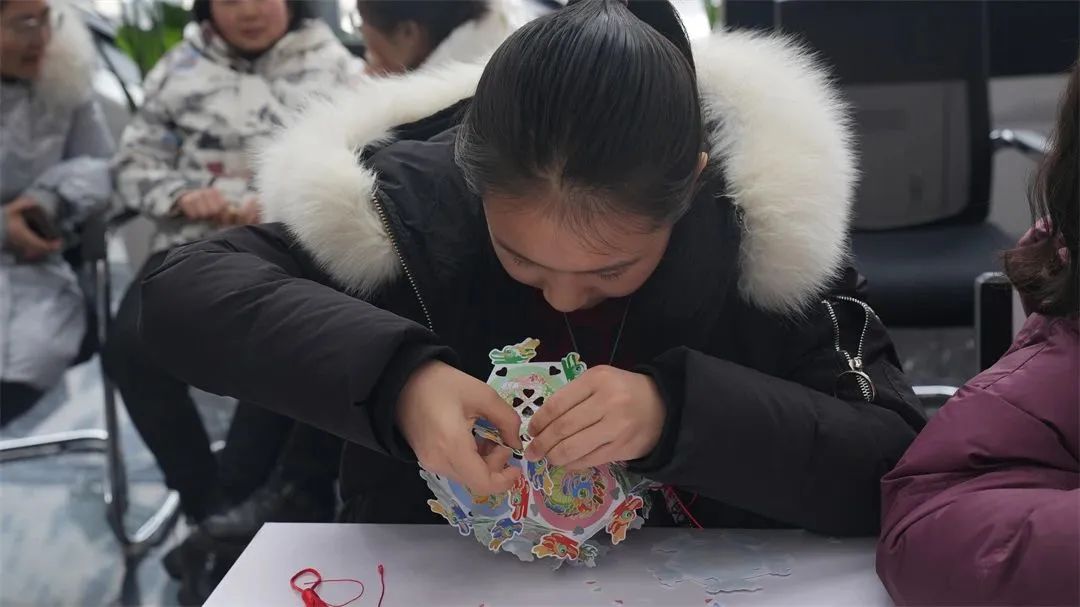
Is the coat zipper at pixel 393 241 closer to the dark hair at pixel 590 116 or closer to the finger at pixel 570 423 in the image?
the dark hair at pixel 590 116

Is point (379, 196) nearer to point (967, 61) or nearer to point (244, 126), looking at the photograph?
point (244, 126)

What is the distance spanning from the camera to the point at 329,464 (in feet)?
6.03

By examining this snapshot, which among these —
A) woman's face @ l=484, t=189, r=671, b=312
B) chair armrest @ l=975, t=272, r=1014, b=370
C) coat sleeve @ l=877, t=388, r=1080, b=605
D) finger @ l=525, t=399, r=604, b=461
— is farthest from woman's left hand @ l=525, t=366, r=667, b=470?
chair armrest @ l=975, t=272, r=1014, b=370

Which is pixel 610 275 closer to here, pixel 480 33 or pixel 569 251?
pixel 569 251

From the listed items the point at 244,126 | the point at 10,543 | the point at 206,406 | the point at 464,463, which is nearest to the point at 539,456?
the point at 464,463

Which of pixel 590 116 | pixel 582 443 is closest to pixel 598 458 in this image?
pixel 582 443

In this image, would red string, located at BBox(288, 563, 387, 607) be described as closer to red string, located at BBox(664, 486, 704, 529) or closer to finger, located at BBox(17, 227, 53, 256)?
red string, located at BBox(664, 486, 704, 529)

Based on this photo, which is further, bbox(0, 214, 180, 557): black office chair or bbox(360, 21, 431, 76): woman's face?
bbox(360, 21, 431, 76): woman's face

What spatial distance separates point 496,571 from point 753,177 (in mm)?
403

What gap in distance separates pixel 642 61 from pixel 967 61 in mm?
1738

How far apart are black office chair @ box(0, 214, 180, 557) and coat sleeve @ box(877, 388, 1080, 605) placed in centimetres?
161

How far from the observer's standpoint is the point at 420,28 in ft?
6.93

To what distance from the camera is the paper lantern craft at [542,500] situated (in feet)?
2.68

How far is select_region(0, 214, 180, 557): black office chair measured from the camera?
196cm
